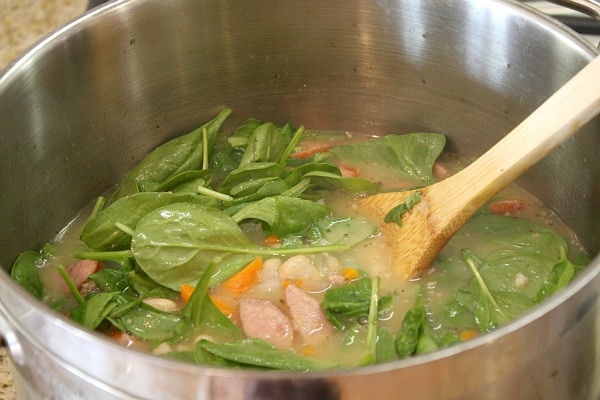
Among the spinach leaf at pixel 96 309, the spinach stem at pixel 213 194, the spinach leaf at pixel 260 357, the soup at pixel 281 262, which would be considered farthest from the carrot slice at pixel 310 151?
the spinach leaf at pixel 260 357

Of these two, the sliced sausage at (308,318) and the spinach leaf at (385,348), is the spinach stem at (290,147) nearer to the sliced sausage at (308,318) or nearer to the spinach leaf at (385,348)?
the sliced sausage at (308,318)

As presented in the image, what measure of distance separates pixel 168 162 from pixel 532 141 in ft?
2.49

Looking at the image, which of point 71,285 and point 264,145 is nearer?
point 71,285

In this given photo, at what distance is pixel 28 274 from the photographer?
1.49 metres

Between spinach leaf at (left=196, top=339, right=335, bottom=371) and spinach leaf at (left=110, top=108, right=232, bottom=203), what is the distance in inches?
22.0

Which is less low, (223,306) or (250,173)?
(250,173)

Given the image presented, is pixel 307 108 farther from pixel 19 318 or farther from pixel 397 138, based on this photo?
pixel 19 318

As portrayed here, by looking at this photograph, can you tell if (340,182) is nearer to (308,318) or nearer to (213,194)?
(213,194)

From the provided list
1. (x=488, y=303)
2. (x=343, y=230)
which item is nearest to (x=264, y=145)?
(x=343, y=230)

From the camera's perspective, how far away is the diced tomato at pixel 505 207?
1.67m

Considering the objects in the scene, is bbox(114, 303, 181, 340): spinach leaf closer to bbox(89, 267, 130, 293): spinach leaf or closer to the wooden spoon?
bbox(89, 267, 130, 293): spinach leaf

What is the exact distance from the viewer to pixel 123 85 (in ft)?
5.52

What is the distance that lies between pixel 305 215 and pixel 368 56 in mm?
409

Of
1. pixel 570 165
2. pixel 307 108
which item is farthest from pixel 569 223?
pixel 307 108
